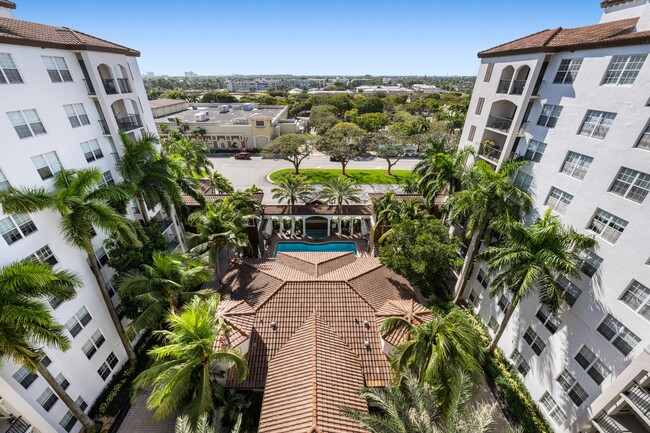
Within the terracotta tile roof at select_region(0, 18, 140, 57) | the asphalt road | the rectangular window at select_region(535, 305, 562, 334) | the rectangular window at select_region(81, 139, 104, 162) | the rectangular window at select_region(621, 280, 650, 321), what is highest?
the terracotta tile roof at select_region(0, 18, 140, 57)

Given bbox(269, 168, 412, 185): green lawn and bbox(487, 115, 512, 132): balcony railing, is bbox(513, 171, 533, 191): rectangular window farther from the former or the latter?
bbox(269, 168, 412, 185): green lawn

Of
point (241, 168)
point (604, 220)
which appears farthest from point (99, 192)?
point (241, 168)

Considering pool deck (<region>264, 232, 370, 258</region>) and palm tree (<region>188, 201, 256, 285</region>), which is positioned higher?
palm tree (<region>188, 201, 256, 285</region>)

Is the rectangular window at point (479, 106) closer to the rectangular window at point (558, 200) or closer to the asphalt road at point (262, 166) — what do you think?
→ the rectangular window at point (558, 200)

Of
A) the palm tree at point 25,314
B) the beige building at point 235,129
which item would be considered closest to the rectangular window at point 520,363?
the palm tree at point 25,314

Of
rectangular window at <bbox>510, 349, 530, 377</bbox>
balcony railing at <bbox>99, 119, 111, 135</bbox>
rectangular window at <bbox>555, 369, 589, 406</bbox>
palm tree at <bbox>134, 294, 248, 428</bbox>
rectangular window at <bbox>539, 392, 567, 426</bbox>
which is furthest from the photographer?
balcony railing at <bbox>99, 119, 111, 135</bbox>

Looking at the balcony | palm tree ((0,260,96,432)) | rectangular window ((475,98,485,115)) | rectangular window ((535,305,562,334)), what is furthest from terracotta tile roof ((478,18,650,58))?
palm tree ((0,260,96,432))

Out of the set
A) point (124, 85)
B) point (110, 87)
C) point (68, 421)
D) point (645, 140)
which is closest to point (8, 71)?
point (110, 87)
